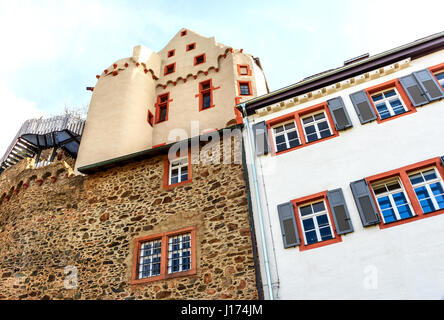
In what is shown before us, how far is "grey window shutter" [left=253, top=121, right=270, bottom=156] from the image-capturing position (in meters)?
13.6

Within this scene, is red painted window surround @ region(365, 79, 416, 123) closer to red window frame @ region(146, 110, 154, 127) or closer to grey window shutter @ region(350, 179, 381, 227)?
grey window shutter @ region(350, 179, 381, 227)

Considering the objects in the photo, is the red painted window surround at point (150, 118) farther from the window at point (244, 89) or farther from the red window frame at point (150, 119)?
the window at point (244, 89)

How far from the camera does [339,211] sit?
1095cm

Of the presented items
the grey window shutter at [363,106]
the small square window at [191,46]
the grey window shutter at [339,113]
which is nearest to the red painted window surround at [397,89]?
the grey window shutter at [363,106]

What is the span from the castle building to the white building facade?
2.93 ft

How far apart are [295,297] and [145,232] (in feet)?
18.3

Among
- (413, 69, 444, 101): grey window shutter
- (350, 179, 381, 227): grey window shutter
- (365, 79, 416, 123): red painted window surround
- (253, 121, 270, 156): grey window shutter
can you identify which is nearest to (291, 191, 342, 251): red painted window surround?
(350, 179, 381, 227): grey window shutter

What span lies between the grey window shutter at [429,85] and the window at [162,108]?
45.3 feet

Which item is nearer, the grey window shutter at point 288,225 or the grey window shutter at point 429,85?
the grey window shutter at point 288,225

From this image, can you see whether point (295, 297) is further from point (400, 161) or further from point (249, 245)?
point (400, 161)

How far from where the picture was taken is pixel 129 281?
1222 centimetres

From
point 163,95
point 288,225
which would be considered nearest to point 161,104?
point 163,95

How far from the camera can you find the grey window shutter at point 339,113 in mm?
12766

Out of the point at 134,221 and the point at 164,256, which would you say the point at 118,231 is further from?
the point at 164,256
